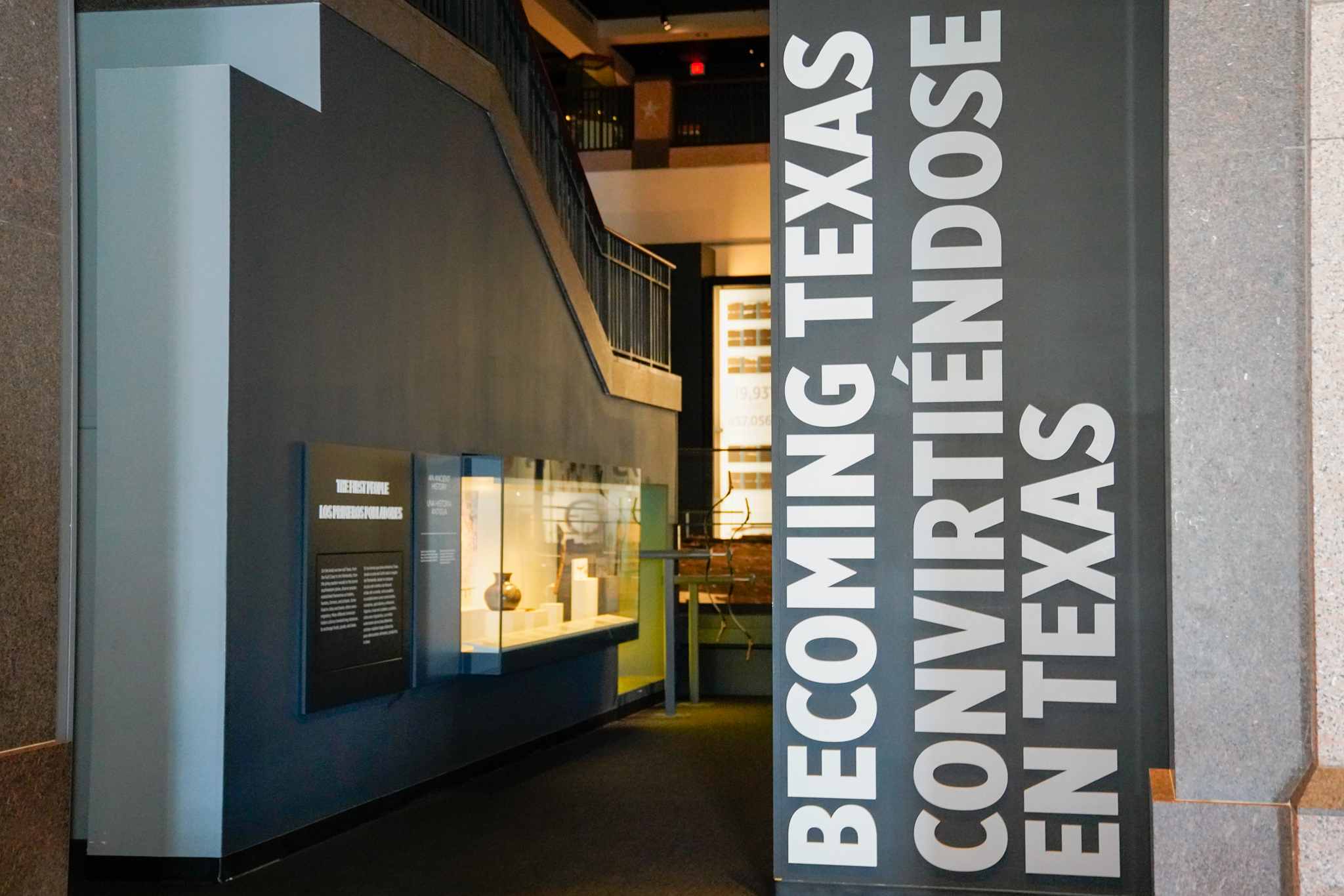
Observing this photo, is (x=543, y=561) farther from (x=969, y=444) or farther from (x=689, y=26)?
(x=689, y=26)

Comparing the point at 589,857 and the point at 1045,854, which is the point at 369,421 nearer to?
the point at 589,857

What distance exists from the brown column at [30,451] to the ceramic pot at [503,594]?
3395 mm

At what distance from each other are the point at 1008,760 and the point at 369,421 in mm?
3053

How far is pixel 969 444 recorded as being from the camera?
14.3ft

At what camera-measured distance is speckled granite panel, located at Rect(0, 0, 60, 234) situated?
3109mm

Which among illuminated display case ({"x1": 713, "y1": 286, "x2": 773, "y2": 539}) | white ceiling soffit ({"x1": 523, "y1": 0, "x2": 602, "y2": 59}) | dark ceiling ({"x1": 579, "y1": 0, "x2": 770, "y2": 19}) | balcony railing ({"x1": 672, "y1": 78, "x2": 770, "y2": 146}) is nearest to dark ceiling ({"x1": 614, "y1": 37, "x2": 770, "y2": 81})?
dark ceiling ({"x1": 579, "y1": 0, "x2": 770, "y2": 19})

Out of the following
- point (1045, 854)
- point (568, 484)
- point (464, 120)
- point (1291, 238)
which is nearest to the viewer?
point (1291, 238)

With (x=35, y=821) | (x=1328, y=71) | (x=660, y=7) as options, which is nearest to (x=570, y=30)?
(x=660, y=7)

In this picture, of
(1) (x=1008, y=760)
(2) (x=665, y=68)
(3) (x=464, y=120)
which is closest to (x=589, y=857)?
(1) (x=1008, y=760)

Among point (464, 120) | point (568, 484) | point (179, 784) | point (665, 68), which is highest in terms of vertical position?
point (665, 68)

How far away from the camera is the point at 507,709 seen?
23.8 feet

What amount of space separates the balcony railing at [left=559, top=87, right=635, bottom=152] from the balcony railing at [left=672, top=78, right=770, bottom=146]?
0.67 metres

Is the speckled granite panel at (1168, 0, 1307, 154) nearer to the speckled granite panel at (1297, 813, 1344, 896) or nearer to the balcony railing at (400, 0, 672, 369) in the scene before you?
the speckled granite panel at (1297, 813, 1344, 896)

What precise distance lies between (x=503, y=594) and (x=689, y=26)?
1353 cm
